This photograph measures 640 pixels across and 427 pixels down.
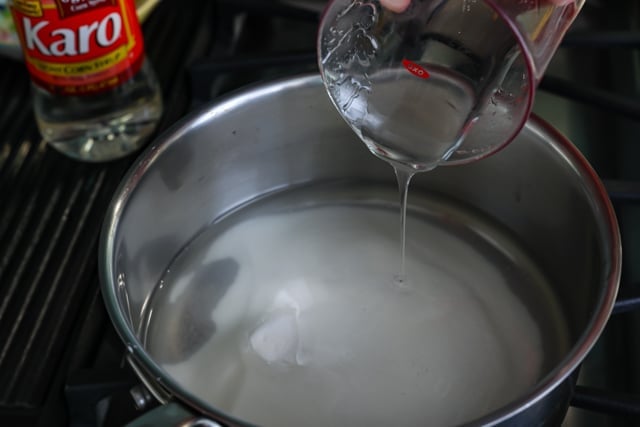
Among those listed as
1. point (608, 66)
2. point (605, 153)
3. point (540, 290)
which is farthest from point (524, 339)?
point (608, 66)

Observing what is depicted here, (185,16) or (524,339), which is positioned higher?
(185,16)

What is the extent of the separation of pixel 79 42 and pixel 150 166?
0.12m

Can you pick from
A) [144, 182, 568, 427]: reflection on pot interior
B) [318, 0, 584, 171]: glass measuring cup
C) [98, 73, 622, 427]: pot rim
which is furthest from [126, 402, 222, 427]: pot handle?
[318, 0, 584, 171]: glass measuring cup

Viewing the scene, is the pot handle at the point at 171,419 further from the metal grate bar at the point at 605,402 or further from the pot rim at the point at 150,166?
the metal grate bar at the point at 605,402

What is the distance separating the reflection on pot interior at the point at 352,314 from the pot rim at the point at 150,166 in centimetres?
12

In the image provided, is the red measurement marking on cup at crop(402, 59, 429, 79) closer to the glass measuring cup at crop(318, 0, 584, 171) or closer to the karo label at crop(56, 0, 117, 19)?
the glass measuring cup at crop(318, 0, 584, 171)

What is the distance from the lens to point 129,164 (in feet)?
2.26

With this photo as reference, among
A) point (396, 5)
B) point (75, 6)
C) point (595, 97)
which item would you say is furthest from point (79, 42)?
point (595, 97)

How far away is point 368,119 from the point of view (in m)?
0.59

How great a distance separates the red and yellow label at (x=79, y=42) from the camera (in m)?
0.60

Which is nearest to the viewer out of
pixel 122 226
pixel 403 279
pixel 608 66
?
pixel 122 226

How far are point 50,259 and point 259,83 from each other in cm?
20

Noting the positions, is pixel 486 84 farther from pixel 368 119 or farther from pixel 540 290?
pixel 540 290

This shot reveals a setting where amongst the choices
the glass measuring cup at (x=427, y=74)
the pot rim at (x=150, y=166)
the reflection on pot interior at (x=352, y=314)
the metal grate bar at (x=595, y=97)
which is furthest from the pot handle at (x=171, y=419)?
the metal grate bar at (x=595, y=97)
